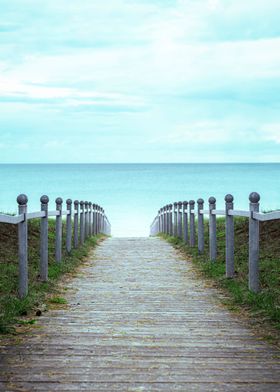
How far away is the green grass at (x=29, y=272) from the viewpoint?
25.7 ft

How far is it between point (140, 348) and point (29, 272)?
5414mm

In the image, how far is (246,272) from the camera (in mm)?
11164

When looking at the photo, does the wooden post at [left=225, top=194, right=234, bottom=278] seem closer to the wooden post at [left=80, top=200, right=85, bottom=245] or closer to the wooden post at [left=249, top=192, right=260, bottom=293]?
the wooden post at [left=249, top=192, right=260, bottom=293]

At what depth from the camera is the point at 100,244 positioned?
19922 mm

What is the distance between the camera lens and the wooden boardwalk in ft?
16.6

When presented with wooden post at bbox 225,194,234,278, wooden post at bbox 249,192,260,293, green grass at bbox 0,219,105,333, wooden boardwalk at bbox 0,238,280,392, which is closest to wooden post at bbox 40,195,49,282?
green grass at bbox 0,219,105,333

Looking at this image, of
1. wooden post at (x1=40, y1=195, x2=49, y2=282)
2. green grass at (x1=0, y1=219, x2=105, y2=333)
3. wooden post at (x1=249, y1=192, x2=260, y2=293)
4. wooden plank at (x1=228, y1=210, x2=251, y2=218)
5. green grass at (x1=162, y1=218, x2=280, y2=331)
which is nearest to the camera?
green grass at (x1=0, y1=219, x2=105, y2=333)

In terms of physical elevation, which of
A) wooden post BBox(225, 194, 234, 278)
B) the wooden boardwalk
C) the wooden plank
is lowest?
the wooden boardwalk

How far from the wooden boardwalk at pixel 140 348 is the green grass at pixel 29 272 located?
0.37 m

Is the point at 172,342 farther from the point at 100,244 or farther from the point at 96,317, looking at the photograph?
the point at 100,244

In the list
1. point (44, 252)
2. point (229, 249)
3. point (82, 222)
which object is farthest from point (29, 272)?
point (82, 222)

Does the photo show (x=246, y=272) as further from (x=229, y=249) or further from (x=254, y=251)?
(x=254, y=251)

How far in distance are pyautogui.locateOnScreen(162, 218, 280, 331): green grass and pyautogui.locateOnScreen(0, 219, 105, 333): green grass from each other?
2635 mm

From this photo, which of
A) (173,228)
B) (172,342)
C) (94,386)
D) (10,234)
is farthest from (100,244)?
(94,386)
